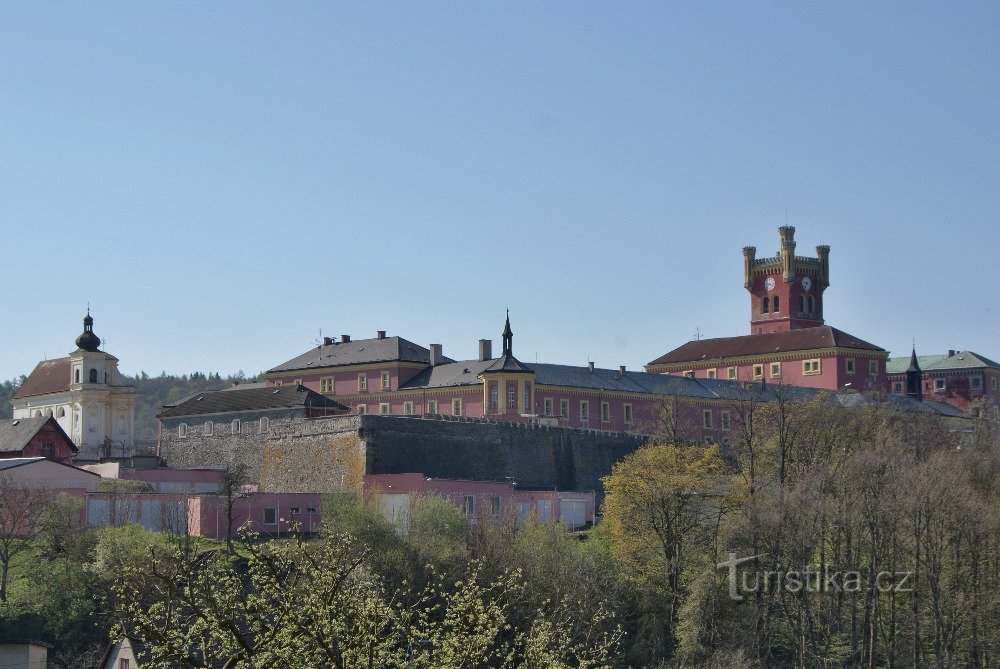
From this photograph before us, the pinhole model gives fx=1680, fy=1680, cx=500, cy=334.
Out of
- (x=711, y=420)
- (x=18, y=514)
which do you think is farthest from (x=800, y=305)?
(x=18, y=514)

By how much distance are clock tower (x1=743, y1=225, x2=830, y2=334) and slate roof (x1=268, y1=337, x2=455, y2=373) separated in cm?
3095

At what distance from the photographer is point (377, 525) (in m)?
54.1

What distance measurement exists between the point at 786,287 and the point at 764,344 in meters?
9.08

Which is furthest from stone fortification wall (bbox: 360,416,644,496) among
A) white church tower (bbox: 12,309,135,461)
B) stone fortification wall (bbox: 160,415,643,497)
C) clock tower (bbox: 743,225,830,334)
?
clock tower (bbox: 743,225,830,334)

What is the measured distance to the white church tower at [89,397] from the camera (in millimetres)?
85500

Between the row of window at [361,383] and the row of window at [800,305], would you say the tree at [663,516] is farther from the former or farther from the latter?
the row of window at [800,305]

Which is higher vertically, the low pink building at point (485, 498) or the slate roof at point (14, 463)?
the slate roof at point (14, 463)

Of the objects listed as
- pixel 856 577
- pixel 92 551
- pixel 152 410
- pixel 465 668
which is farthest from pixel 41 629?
pixel 152 410

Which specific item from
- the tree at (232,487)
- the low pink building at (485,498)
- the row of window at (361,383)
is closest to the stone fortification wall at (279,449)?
the tree at (232,487)

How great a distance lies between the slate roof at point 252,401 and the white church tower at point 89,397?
27.4 feet

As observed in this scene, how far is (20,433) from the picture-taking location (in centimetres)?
7506

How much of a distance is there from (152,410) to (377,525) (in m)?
135

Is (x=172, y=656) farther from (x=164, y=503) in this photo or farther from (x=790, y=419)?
(x=790, y=419)

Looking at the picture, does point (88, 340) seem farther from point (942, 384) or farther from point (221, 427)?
point (942, 384)
